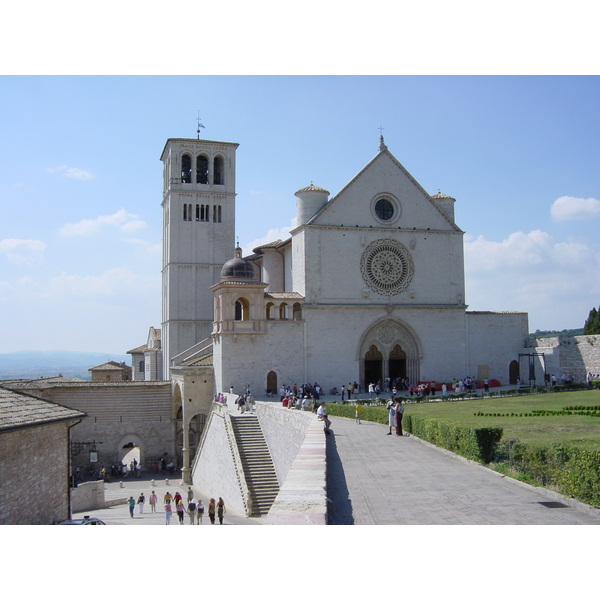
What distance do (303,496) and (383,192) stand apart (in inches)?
1304

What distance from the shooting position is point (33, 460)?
14.1 m

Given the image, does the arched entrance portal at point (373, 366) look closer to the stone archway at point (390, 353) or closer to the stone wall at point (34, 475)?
the stone archway at point (390, 353)

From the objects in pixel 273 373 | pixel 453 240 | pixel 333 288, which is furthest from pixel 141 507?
pixel 453 240

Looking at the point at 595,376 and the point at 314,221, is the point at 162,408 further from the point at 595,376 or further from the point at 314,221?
the point at 595,376

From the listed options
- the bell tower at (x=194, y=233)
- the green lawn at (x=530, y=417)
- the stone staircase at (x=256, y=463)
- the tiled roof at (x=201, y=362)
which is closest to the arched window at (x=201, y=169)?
the bell tower at (x=194, y=233)

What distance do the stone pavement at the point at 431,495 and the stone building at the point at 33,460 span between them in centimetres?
637

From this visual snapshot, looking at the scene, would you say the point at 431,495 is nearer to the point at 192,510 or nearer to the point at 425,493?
the point at 425,493

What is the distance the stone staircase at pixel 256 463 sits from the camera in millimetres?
25320

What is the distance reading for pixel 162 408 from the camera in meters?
42.4

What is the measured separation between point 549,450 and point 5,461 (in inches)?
423

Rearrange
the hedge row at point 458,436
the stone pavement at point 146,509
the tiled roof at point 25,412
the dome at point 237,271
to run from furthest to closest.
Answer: the dome at point 237,271 < the stone pavement at point 146,509 < the hedge row at point 458,436 < the tiled roof at point 25,412

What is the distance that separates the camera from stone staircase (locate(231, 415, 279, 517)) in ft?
83.1

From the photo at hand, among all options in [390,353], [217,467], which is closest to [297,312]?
[390,353]

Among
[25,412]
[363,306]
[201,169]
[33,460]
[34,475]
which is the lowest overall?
[34,475]
